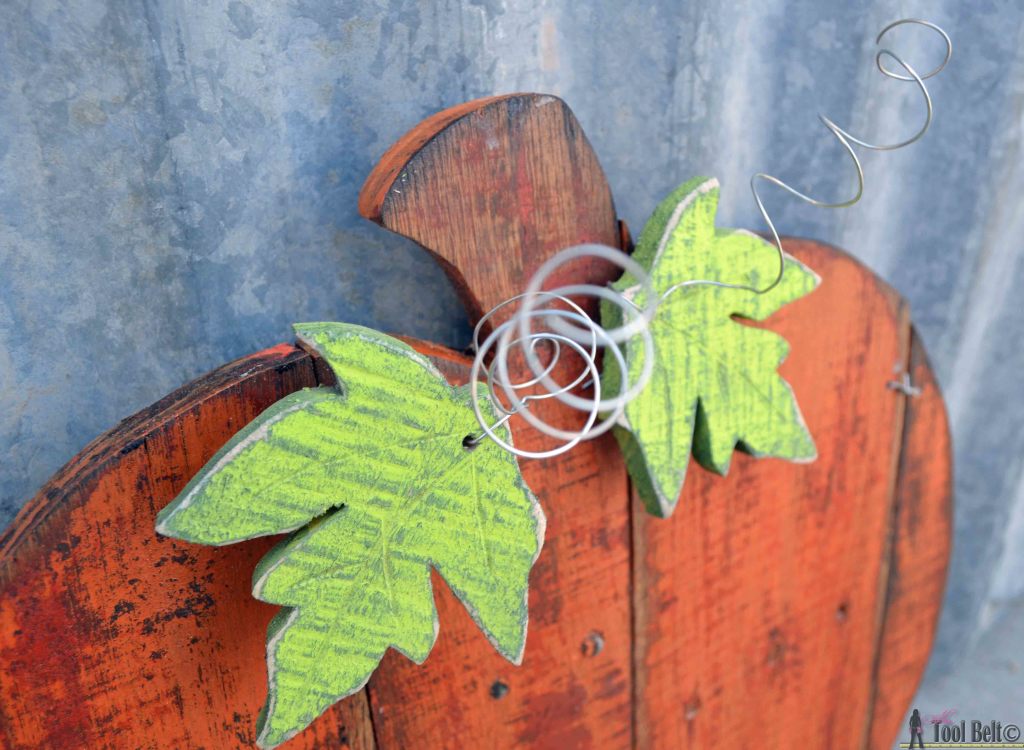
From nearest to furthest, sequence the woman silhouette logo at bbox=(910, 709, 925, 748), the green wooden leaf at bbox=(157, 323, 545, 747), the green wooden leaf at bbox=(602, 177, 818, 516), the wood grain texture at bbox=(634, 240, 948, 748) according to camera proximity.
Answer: the green wooden leaf at bbox=(157, 323, 545, 747), the green wooden leaf at bbox=(602, 177, 818, 516), the wood grain texture at bbox=(634, 240, 948, 748), the woman silhouette logo at bbox=(910, 709, 925, 748)

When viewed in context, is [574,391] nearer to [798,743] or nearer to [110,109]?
[110,109]

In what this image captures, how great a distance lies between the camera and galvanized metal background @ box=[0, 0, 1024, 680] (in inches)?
21.7

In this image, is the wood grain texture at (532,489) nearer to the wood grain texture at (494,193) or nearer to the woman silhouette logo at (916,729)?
the wood grain texture at (494,193)

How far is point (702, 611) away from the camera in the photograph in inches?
31.9

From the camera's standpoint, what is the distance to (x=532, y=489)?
664 millimetres

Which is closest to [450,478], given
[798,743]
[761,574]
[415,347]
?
[415,347]

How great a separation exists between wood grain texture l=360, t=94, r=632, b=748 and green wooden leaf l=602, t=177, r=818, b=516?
43 mm

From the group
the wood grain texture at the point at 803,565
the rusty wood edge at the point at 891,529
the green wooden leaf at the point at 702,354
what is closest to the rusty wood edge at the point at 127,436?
the green wooden leaf at the point at 702,354

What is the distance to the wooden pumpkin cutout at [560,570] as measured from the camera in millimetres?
525

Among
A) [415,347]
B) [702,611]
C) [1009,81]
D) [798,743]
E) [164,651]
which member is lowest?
[798,743]

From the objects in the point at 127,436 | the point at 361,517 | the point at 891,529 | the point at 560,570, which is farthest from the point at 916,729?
the point at 127,436

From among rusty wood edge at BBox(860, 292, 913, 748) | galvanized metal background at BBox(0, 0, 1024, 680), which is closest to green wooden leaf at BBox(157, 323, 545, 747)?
galvanized metal background at BBox(0, 0, 1024, 680)

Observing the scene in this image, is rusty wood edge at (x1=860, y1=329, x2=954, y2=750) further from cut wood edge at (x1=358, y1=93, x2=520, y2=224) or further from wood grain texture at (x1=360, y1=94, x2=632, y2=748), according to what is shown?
cut wood edge at (x1=358, y1=93, x2=520, y2=224)

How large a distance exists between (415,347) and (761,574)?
431 millimetres
